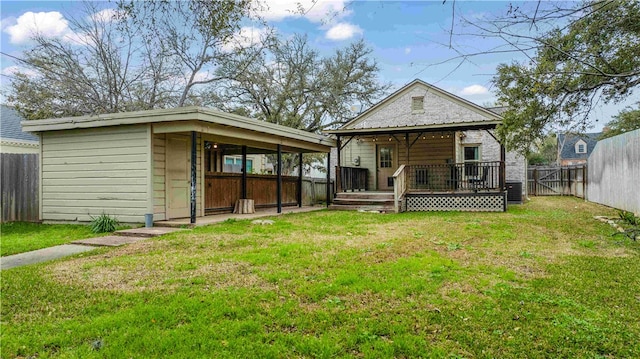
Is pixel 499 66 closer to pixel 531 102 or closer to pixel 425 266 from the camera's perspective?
pixel 531 102

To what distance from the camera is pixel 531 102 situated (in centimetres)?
848

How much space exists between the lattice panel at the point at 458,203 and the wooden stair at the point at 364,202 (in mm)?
870

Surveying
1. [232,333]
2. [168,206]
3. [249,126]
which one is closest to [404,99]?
[249,126]

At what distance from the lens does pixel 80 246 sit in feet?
22.1

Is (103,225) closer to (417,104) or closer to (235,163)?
(417,104)

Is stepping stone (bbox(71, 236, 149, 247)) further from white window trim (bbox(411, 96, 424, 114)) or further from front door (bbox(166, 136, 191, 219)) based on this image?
white window trim (bbox(411, 96, 424, 114))

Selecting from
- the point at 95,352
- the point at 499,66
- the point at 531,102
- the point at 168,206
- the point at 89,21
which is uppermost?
the point at 89,21

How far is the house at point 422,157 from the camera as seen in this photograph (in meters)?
13.2

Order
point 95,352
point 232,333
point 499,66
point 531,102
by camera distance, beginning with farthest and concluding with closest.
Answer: point 499,66
point 531,102
point 232,333
point 95,352

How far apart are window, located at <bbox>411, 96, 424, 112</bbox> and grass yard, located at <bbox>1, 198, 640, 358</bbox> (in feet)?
36.9

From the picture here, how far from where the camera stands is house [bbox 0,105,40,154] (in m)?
16.8

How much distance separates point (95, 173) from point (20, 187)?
2.62 metres

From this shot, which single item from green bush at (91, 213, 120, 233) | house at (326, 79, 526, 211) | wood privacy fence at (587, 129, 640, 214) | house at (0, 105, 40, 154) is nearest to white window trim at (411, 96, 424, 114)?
house at (326, 79, 526, 211)

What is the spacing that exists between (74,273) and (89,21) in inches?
560
